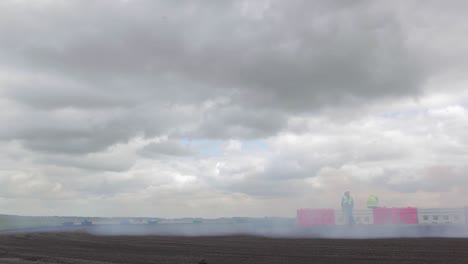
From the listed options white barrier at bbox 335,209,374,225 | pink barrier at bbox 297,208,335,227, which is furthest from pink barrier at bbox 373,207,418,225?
pink barrier at bbox 297,208,335,227

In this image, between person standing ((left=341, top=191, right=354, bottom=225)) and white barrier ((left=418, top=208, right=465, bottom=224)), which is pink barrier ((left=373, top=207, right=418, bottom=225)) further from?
person standing ((left=341, top=191, right=354, bottom=225))

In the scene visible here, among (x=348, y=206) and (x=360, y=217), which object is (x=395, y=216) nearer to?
(x=360, y=217)

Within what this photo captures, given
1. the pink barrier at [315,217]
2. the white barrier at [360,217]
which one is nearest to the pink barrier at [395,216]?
the white barrier at [360,217]

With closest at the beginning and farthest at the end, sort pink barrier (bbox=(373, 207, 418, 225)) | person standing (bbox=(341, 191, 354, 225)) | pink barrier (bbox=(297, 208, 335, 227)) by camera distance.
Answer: person standing (bbox=(341, 191, 354, 225)), pink barrier (bbox=(373, 207, 418, 225)), pink barrier (bbox=(297, 208, 335, 227))

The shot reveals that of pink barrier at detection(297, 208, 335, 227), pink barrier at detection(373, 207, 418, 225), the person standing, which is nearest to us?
the person standing

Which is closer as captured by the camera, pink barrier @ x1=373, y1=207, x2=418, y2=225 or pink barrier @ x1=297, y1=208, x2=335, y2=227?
pink barrier @ x1=373, y1=207, x2=418, y2=225

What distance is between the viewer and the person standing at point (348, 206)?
366ft

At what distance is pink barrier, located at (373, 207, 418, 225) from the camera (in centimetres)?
12131

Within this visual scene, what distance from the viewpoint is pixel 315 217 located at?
128m

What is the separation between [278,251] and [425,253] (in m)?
13.8

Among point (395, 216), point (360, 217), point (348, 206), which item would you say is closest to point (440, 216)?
point (395, 216)

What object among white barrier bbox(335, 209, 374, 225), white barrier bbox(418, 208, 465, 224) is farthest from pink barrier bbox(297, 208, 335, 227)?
white barrier bbox(418, 208, 465, 224)

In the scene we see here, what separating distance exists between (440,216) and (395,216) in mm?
15481

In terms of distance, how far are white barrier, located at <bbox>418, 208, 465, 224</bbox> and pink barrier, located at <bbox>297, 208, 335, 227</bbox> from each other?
26.7m
